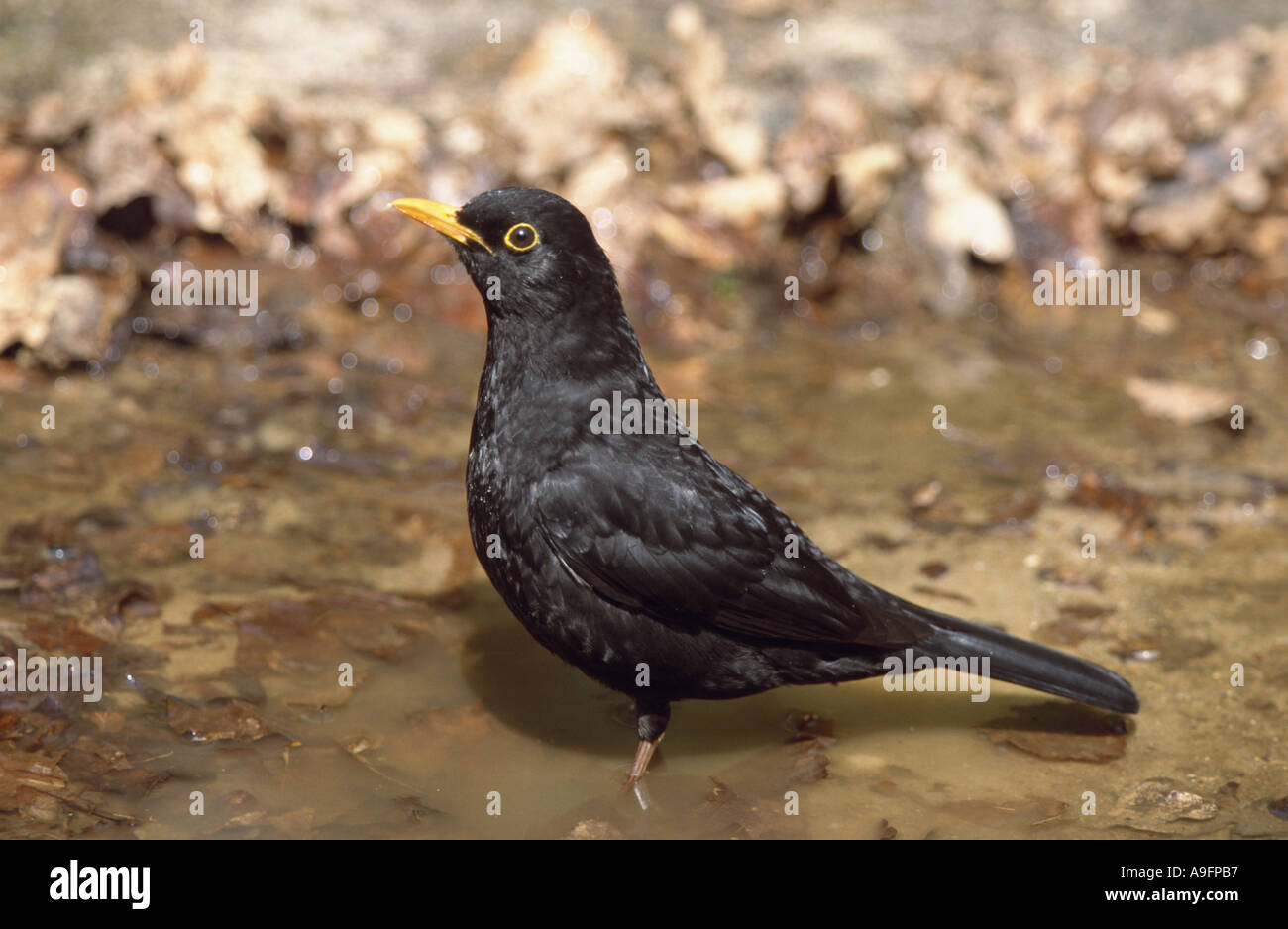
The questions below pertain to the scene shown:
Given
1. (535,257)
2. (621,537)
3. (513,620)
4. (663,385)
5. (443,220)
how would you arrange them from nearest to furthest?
(621,537) < (535,257) < (443,220) < (513,620) < (663,385)

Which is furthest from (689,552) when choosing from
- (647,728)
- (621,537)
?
(647,728)

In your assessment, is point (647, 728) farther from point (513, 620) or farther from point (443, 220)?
point (443, 220)

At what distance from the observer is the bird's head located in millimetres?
4188

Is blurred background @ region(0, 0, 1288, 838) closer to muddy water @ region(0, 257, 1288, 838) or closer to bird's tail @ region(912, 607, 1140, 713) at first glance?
muddy water @ region(0, 257, 1288, 838)

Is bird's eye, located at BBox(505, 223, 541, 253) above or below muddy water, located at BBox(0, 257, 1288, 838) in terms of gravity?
above

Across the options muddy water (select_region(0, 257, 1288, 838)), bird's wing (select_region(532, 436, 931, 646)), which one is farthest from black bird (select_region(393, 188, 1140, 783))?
muddy water (select_region(0, 257, 1288, 838))

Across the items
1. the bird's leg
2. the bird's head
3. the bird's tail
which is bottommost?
the bird's leg

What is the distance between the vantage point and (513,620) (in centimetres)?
Answer: 504

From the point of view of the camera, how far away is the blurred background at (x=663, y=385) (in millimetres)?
4203

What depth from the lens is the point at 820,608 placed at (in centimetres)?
421

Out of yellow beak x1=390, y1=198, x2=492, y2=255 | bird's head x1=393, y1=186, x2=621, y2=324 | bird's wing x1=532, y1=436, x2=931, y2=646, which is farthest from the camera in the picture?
yellow beak x1=390, y1=198, x2=492, y2=255

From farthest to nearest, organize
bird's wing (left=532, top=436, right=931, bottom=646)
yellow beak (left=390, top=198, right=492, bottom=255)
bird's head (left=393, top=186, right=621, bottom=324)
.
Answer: yellow beak (left=390, top=198, right=492, bottom=255) → bird's head (left=393, top=186, right=621, bottom=324) → bird's wing (left=532, top=436, right=931, bottom=646)

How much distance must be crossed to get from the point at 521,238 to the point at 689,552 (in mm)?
1168

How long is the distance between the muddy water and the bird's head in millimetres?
1397
